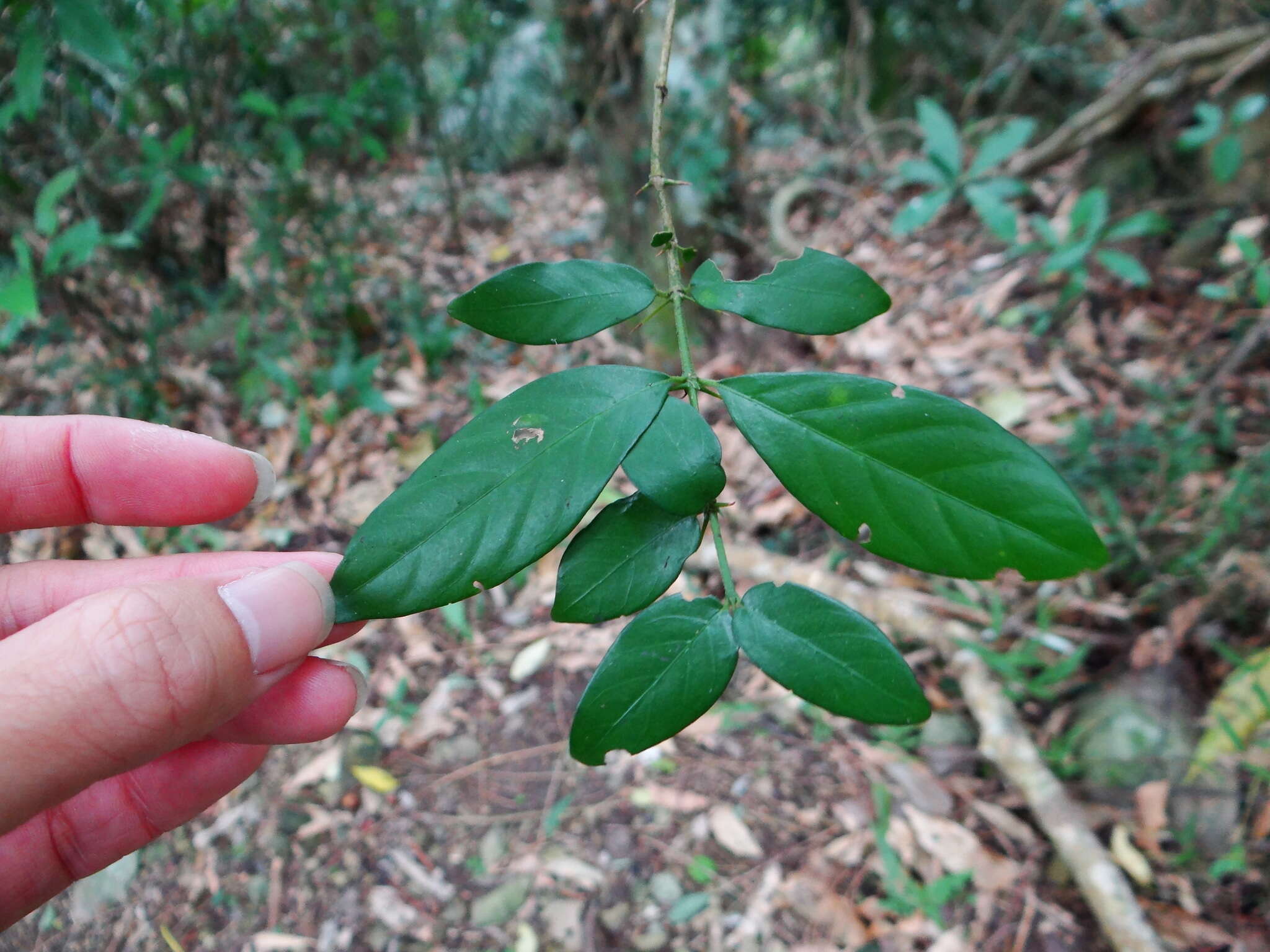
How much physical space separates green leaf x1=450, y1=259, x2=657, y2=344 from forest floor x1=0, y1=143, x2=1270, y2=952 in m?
1.28

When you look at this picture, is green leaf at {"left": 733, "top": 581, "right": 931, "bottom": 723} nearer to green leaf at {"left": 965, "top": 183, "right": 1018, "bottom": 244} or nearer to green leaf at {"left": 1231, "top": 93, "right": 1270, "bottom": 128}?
green leaf at {"left": 965, "top": 183, "right": 1018, "bottom": 244}

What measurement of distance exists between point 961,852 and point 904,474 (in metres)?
1.26

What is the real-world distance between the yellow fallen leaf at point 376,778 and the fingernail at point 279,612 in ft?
3.81

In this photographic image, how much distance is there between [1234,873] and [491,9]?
396 cm

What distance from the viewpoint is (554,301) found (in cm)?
58

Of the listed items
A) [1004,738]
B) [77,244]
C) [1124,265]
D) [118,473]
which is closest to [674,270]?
[118,473]

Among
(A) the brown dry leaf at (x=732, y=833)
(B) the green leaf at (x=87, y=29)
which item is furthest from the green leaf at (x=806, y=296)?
(A) the brown dry leaf at (x=732, y=833)

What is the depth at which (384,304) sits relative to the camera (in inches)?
106

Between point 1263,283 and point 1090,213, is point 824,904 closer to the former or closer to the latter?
point 1263,283

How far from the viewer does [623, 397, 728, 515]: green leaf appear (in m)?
0.50

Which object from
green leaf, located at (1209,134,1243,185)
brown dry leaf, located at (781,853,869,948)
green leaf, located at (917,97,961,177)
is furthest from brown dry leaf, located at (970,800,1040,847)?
green leaf, located at (1209,134,1243,185)

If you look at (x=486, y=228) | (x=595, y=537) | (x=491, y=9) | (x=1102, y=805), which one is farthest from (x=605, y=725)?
(x=491, y=9)

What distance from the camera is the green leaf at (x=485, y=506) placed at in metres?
0.50

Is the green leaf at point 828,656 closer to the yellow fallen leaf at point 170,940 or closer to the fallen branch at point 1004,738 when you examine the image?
the fallen branch at point 1004,738
